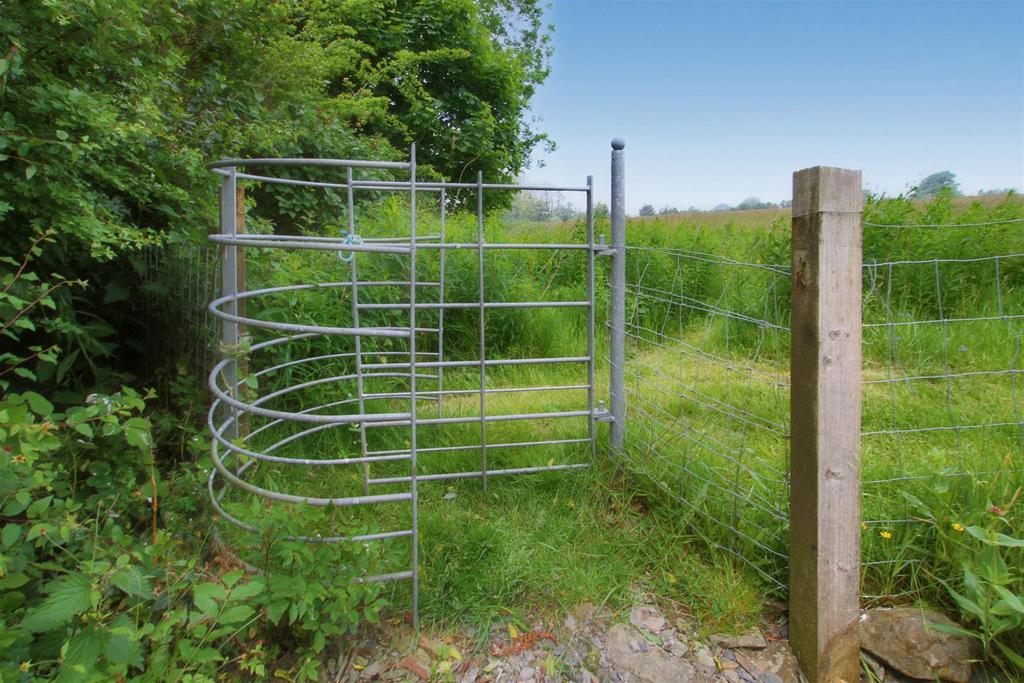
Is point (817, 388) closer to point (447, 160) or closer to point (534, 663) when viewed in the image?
point (534, 663)

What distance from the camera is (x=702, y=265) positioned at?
253 inches

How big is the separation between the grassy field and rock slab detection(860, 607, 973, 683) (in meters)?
0.10

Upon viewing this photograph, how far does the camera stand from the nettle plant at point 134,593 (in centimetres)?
156

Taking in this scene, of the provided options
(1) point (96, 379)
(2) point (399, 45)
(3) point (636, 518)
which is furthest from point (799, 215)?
(2) point (399, 45)

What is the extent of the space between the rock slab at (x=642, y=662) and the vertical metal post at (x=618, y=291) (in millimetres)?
1132

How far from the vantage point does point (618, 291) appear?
3.15 m

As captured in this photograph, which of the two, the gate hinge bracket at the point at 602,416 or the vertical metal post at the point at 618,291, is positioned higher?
the vertical metal post at the point at 618,291

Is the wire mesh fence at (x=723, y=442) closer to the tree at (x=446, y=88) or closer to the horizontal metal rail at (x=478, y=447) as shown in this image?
the horizontal metal rail at (x=478, y=447)

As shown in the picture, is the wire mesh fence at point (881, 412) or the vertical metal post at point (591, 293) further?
the vertical metal post at point (591, 293)

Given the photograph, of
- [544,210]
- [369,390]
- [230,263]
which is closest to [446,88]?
[544,210]

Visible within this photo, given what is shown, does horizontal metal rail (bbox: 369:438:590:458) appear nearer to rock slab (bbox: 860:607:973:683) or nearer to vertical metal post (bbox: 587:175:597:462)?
vertical metal post (bbox: 587:175:597:462)

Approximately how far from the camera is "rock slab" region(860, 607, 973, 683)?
189 cm

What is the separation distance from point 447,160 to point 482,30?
267 centimetres

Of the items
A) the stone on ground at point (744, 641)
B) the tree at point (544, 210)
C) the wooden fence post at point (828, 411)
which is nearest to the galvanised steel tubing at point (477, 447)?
the stone on ground at point (744, 641)
